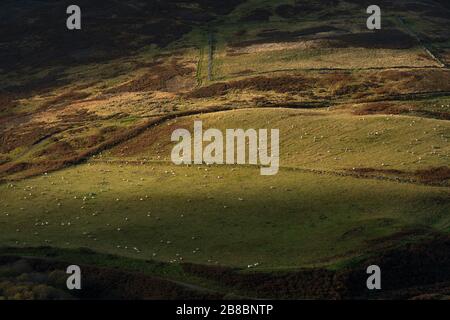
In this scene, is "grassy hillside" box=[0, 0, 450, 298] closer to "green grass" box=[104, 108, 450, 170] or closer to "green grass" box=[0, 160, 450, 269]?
"green grass" box=[0, 160, 450, 269]

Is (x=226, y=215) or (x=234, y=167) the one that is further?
(x=234, y=167)

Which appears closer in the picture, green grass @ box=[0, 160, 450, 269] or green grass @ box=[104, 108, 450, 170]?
green grass @ box=[0, 160, 450, 269]

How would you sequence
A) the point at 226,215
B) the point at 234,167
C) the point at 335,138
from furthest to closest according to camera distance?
the point at 335,138
the point at 234,167
the point at 226,215

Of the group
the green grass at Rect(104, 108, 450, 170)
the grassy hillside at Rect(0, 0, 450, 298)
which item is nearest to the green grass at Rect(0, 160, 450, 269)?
the grassy hillside at Rect(0, 0, 450, 298)

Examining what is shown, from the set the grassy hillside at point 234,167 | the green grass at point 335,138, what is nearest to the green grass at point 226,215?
the grassy hillside at point 234,167

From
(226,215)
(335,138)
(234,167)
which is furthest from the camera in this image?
(335,138)

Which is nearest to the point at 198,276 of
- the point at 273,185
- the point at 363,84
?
the point at 273,185

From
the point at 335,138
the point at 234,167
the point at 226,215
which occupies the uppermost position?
the point at 335,138

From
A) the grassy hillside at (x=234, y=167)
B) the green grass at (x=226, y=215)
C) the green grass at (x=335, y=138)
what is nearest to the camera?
the grassy hillside at (x=234, y=167)

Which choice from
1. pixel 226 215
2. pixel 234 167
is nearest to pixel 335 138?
pixel 234 167

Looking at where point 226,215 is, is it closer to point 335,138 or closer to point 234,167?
point 234,167

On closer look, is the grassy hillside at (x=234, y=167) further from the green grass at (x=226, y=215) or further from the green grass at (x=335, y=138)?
the green grass at (x=335, y=138)
